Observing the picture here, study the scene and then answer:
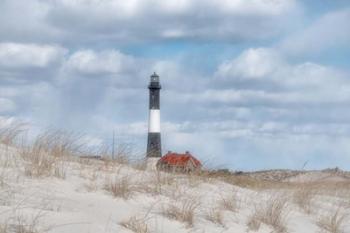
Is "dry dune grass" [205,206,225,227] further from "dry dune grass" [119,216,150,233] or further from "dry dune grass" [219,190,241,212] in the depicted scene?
"dry dune grass" [119,216,150,233]

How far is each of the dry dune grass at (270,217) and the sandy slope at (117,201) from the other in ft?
0.22

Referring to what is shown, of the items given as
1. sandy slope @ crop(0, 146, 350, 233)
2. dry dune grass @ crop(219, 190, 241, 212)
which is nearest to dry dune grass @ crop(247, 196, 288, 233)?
sandy slope @ crop(0, 146, 350, 233)

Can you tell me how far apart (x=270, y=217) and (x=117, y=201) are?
2409 mm

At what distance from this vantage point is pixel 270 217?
9.92 m

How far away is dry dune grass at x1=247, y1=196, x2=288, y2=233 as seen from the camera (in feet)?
31.4

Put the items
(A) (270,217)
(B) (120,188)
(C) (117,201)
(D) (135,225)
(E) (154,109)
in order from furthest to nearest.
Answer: (E) (154,109), (A) (270,217), (B) (120,188), (C) (117,201), (D) (135,225)

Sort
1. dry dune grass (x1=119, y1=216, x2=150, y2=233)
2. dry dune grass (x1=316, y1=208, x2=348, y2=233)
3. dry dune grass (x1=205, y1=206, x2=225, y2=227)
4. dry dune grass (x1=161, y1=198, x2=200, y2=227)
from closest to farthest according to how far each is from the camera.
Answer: dry dune grass (x1=119, y1=216, x2=150, y2=233) < dry dune grass (x1=161, y1=198, x2=200, y2=227) < dry dune grass (x1=205, y1=206, x2=225, y2=227) < dry dune grass (x1=316, y1=208, x2=348, y2=233)

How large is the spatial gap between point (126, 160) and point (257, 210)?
2345 millimetres

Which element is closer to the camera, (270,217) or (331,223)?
(270,217)

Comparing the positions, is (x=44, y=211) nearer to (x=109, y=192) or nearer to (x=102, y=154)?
(x=109, y=192)

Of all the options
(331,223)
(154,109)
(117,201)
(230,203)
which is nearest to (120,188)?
(117,201)

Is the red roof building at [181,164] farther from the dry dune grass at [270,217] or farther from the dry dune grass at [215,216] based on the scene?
the dry dune grass at [215,216]

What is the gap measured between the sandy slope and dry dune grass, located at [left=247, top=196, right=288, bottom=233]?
0.07 m

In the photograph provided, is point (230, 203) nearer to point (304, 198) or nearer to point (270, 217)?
point (270, 217)
